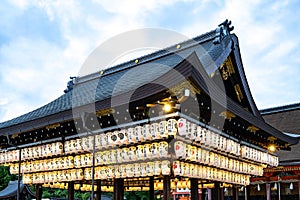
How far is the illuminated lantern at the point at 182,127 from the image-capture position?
8000mm

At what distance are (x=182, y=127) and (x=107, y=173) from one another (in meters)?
3.15

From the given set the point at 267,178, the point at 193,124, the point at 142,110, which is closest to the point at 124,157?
the point at 142,110

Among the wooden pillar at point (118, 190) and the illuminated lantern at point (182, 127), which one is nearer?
the illuminated lantern at point (182, 127)

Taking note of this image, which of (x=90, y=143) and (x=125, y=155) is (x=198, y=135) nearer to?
(x=125, y=155)

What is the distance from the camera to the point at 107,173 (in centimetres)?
1002

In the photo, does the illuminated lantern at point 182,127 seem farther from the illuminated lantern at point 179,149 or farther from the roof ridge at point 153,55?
the roof ridge at point 153,55

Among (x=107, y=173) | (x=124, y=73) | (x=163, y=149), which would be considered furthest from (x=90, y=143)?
(x=124, y=73)

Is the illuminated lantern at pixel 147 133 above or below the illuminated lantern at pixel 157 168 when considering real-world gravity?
above

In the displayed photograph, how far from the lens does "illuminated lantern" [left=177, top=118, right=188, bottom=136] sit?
315 inches

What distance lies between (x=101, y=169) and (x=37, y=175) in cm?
345

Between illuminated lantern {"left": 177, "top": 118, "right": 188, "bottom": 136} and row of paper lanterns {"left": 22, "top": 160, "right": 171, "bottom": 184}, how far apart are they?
0.95 metres

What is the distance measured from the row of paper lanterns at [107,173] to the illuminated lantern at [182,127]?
95 cm

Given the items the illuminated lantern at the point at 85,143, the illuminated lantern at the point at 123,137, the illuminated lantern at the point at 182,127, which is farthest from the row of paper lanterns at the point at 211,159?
the illuminated lantern at the point at 85,143

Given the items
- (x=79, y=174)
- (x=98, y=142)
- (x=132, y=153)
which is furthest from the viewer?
(x=79, y=174)
